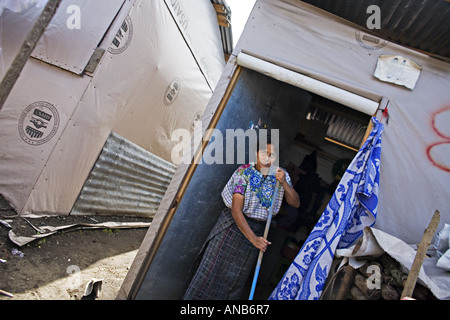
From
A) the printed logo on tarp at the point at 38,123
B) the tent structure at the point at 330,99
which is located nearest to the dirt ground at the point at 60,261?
the tent structure at the point at 330,99

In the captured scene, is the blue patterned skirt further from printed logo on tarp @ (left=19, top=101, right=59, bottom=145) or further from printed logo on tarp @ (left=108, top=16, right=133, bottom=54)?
printed logo on tarp @ (left=108, top=16, right=133, bottom=54)

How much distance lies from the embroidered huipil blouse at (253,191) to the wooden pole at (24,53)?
3.25 m

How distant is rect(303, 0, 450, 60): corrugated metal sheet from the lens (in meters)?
2.47

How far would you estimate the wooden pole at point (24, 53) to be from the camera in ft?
12.5

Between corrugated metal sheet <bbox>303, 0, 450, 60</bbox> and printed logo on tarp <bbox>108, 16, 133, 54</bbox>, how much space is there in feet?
8.94

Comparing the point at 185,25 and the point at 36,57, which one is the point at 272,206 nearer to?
the point at 36,57

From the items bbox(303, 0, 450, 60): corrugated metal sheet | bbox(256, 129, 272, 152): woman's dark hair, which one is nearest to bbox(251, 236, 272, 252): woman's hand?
bbox(256, 129, 272, 152): woman's dark hair

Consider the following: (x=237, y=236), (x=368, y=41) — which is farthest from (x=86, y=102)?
(x=368, y=41)

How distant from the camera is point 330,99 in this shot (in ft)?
10.0

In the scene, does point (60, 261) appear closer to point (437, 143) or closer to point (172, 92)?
point (172, 92)

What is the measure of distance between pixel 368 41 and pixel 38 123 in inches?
167

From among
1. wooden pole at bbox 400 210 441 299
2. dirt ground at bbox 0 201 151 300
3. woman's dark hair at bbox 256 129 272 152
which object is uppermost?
woman's dark hair at bbox 256 129 272 152

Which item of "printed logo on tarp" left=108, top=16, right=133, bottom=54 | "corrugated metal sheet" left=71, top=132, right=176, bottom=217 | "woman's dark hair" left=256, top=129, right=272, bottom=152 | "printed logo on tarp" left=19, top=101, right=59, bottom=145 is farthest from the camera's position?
"corrugated metal sheet" left=71, top=132, right=176, bottom=217

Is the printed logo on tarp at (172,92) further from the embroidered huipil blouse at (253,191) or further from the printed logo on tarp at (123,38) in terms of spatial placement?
the embroidered huipil blouse at (253,191)
